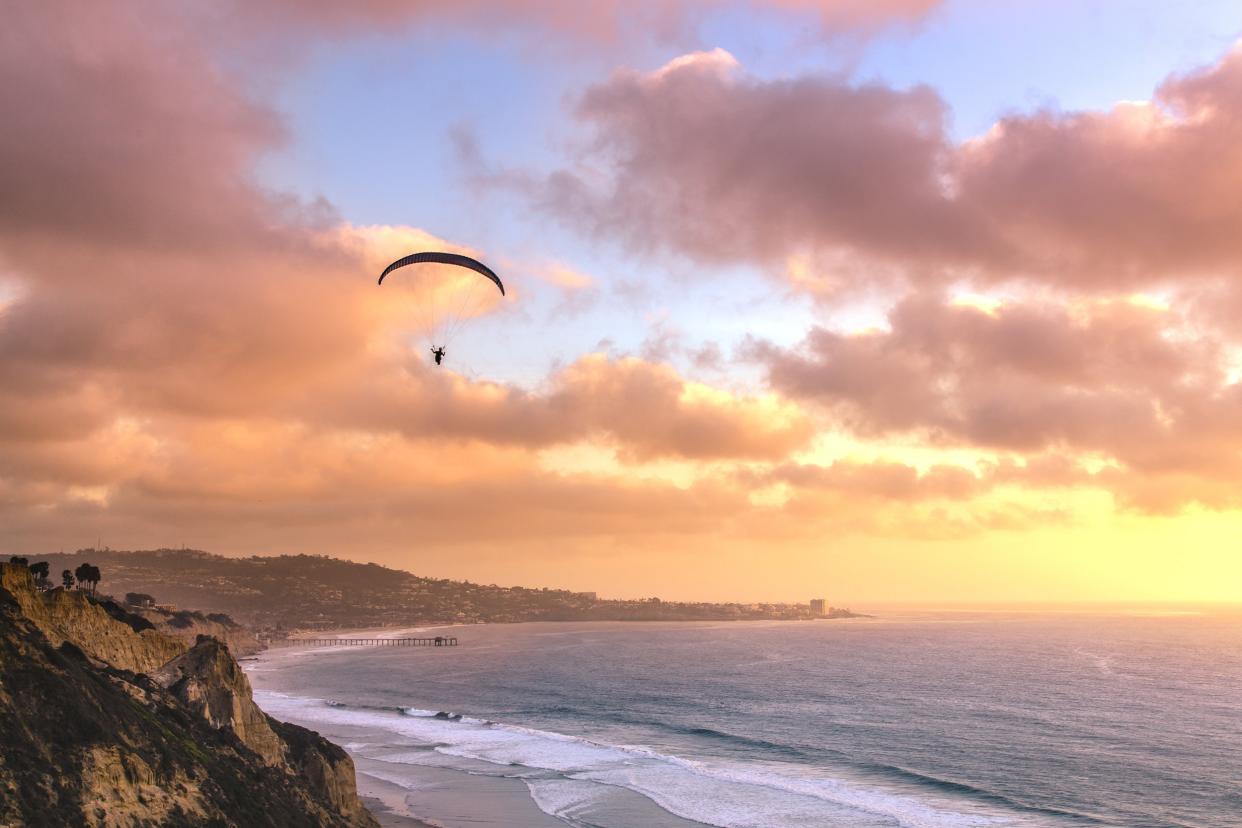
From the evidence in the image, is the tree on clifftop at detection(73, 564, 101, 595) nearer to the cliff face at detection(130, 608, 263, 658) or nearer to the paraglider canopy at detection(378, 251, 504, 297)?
the cliff face at detection(130, 608, 263, 658)

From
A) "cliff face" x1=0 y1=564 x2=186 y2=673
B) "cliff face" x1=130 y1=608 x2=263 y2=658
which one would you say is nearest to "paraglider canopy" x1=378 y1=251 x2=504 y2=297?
"cliff face" x1=0 y1=564 x2=186 y2=673

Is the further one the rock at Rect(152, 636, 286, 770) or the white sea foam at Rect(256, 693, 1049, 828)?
the white sea foam at Rect(256, 693, 1049, 828)

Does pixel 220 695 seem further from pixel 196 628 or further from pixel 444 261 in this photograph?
pixel 196 628

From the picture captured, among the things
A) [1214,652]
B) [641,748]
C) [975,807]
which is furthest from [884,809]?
[1214,652]

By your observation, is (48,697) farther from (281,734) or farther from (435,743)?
(435,743)

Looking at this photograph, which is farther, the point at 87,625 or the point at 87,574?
the point at 87,574

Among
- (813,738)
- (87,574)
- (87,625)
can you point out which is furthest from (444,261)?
(87,574)
